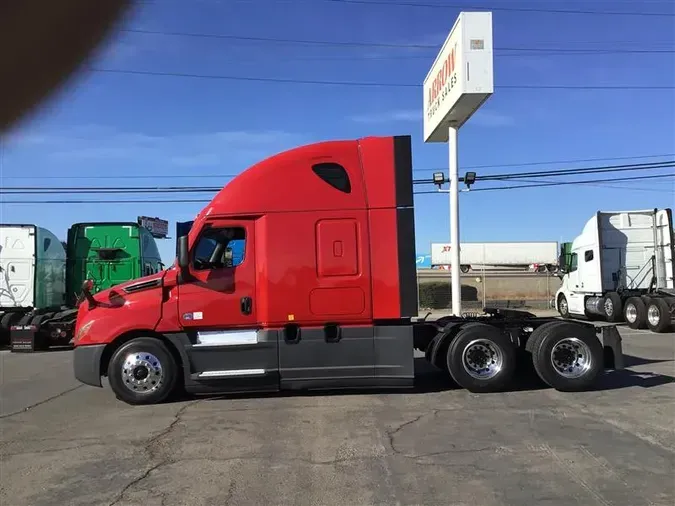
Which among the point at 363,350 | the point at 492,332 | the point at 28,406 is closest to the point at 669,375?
the point at 492,332

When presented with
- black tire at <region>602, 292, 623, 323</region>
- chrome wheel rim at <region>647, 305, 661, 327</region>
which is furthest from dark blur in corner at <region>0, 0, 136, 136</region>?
black tire at <region>602, 292, 623, 323</region>

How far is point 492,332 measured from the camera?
7.80 meters

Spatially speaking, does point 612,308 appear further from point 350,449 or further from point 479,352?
point 350,449

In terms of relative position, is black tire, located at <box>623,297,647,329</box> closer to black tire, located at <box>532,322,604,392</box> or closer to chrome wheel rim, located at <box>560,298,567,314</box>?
chrome wheel rim, located at <box>560,298,567,314</box>

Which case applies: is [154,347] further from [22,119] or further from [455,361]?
[22,119]

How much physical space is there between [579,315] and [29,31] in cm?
2292

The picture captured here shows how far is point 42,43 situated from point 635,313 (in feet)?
60.3

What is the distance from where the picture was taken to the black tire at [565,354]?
306 inches

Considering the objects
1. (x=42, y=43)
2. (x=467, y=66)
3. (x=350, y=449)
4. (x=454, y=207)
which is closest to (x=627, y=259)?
(x=454, y=207)

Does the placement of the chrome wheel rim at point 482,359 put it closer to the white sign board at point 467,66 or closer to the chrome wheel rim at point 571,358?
the chrome wheel rim at point 571,358

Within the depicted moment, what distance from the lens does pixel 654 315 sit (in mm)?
16391

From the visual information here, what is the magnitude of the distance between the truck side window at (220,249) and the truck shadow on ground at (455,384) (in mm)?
1833

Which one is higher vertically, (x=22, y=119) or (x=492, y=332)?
(x=22, y=119)

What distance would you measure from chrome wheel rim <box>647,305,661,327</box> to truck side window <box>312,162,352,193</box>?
12.7 m
